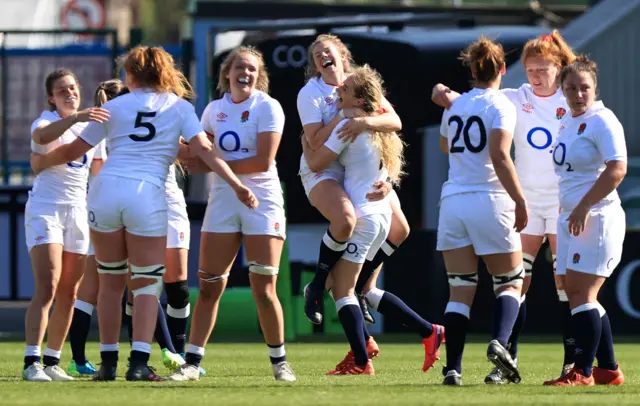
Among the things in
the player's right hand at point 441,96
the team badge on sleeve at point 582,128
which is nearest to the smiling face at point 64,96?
the player's right hand at point 441,96

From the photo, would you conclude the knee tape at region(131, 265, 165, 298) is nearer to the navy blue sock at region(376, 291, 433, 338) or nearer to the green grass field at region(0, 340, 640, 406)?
the green grass field at region(0, 340, 640, 406)

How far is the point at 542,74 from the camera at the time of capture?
9.63 meters

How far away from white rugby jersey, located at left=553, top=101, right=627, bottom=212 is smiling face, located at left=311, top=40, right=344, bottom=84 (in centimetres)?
165

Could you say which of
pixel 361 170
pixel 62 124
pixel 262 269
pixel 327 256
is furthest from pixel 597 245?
pixel 62 124

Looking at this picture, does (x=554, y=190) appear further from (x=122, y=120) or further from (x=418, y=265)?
(x=418, y=265)

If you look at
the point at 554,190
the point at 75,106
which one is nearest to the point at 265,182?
the point at 75,106

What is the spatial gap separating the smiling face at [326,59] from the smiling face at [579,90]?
64.2 inches

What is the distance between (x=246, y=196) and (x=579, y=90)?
6.76ft

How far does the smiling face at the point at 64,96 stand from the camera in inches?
369

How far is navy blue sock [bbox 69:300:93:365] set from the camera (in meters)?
9.68

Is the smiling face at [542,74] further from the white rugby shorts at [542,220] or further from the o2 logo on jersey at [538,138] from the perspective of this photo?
the white rugby shorts at [542,220]

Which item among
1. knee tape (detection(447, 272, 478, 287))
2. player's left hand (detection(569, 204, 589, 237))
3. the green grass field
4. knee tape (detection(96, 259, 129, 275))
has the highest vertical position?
player's left hand (detection(569, 204, 589, 237))

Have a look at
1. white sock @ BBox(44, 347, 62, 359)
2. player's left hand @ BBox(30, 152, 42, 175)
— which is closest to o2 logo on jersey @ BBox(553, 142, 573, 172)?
player's left hand @ BBox(30, 152, 42, 175)

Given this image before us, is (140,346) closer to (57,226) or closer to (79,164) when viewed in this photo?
(57,226)
